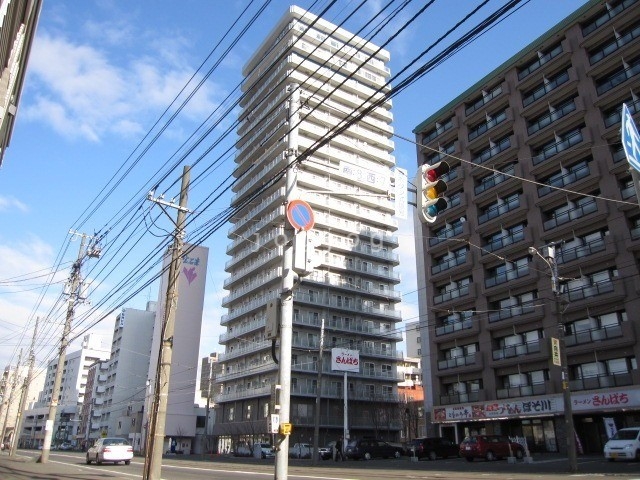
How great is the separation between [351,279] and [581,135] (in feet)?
128

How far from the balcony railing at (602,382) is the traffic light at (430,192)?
32.2 meters

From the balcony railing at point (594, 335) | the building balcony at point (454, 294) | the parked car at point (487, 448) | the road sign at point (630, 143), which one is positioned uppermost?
A: the building balcony at point (454, 294)

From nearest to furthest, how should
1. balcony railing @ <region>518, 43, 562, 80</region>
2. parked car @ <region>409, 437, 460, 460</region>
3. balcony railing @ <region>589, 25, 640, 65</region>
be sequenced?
1. parked car @ <region>409, 437, 460, 460</region>
2. balcony railing @ <region>589, 25, 640, 65</region>
3. balcony railing @ <region>518, 43, 562, 80</region>

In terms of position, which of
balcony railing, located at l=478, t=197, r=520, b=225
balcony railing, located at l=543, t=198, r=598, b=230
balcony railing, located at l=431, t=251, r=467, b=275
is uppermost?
balcony railing, located at l=478, t=197, r=520, b=225

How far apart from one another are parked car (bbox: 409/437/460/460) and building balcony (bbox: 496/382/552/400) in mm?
6940

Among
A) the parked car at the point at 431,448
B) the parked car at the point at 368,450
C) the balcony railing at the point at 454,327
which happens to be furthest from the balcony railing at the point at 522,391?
the parked car at the point at 368,450

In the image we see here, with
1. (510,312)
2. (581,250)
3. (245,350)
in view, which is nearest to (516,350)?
(510,312)

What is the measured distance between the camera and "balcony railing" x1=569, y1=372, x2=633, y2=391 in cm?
3458

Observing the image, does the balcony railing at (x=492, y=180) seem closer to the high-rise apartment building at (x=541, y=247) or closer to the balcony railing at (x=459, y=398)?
the high-rise apartment building at (x=541, y=247)

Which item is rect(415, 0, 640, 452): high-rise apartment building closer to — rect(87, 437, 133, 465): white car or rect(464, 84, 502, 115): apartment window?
rect(464, 84, 502, 115): apartment window

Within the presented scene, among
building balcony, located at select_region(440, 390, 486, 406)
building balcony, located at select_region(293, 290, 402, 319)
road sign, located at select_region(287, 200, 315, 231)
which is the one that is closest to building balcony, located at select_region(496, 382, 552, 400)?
building balcony, located at select_region(440, 390, 486, 406)

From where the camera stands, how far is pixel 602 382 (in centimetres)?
3594

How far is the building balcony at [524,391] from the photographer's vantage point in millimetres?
39344

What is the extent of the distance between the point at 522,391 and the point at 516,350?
3222 millimetres
